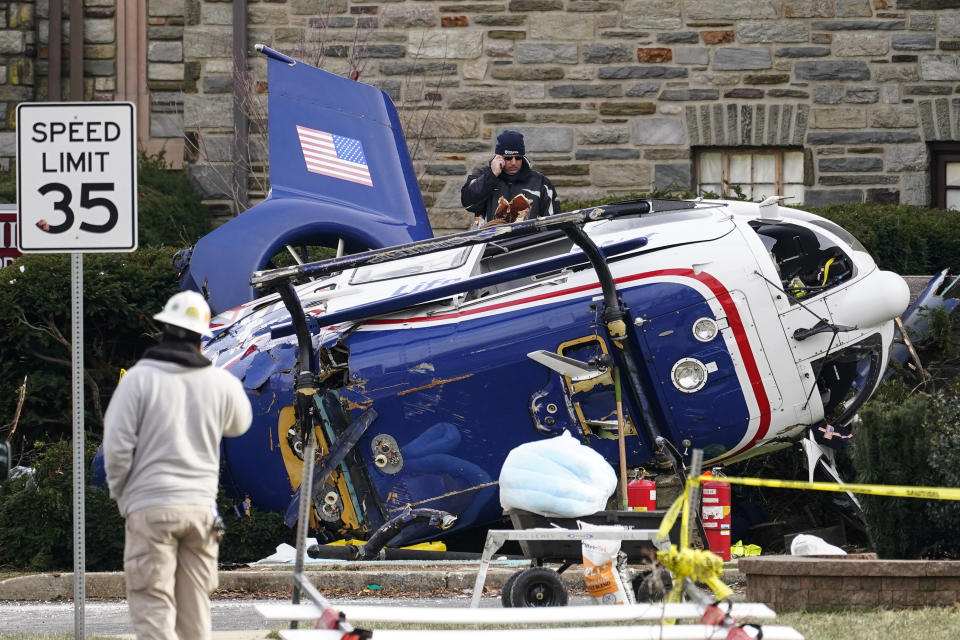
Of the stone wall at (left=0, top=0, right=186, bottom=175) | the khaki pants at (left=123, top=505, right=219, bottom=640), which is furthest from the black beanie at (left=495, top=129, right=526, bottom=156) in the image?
the stone wall at (left=0, top=0, right=186, bottom=175)

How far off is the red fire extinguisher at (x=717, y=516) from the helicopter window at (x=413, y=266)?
2186 mm

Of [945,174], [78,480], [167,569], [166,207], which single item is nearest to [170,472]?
[167,569]

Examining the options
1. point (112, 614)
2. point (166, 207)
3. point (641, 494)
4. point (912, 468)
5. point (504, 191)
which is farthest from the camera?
point (166, 207)

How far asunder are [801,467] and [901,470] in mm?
2486

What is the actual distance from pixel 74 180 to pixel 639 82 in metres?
10.5

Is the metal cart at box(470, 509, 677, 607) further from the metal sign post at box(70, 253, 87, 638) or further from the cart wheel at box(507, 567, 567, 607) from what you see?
the metal sign post at box(70, 253, 87, 638)

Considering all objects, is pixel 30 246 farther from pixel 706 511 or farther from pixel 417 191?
pixel 417 191

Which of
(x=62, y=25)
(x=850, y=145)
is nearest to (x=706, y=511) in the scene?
(x=850, y=145)

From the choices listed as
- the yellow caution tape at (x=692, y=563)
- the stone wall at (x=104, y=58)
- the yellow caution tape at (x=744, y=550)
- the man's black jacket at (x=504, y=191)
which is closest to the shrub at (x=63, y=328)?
the man's black jacket at (x=504, y=191)

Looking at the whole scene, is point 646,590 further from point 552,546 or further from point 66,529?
point 66,529

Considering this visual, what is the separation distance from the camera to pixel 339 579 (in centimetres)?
933

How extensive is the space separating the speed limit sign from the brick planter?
3325 mm

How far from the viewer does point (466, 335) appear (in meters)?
10.0

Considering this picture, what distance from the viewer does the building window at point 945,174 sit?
1731 cm
